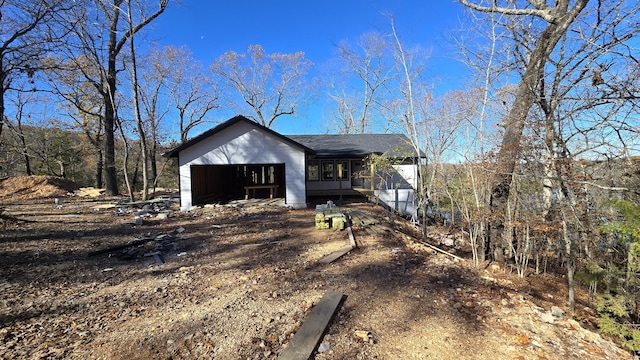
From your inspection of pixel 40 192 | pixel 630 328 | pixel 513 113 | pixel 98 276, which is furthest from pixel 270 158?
pixel 40 192

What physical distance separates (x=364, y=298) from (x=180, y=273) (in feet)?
10.8

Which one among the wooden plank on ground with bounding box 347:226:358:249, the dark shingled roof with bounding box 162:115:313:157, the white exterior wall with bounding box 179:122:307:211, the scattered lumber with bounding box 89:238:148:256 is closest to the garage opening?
the white exterior wall with bounding box 179:122:307:211

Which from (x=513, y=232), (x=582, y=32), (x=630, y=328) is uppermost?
(x=582, y=32)

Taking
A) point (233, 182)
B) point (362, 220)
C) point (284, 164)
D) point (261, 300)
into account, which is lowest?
point (261, 300)

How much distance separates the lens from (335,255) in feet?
19.0

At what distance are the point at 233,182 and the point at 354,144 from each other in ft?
27.9

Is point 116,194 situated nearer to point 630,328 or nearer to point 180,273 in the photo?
point 180,273

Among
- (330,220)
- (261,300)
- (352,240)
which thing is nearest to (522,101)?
(352,240)

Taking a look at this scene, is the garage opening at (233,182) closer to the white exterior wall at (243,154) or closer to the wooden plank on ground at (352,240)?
the white exterior wall at (243,154)

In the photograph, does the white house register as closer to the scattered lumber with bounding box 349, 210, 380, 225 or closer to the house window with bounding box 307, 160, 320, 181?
the house window with bounding box 307, 160, 320, 181

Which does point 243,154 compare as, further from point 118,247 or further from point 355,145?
point 355,145

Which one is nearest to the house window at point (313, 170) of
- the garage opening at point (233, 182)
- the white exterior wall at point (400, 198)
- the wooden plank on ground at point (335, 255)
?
the garage opening at point (233, 182)

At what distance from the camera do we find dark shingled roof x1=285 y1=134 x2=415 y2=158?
15.4m

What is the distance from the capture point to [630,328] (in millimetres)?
3131
